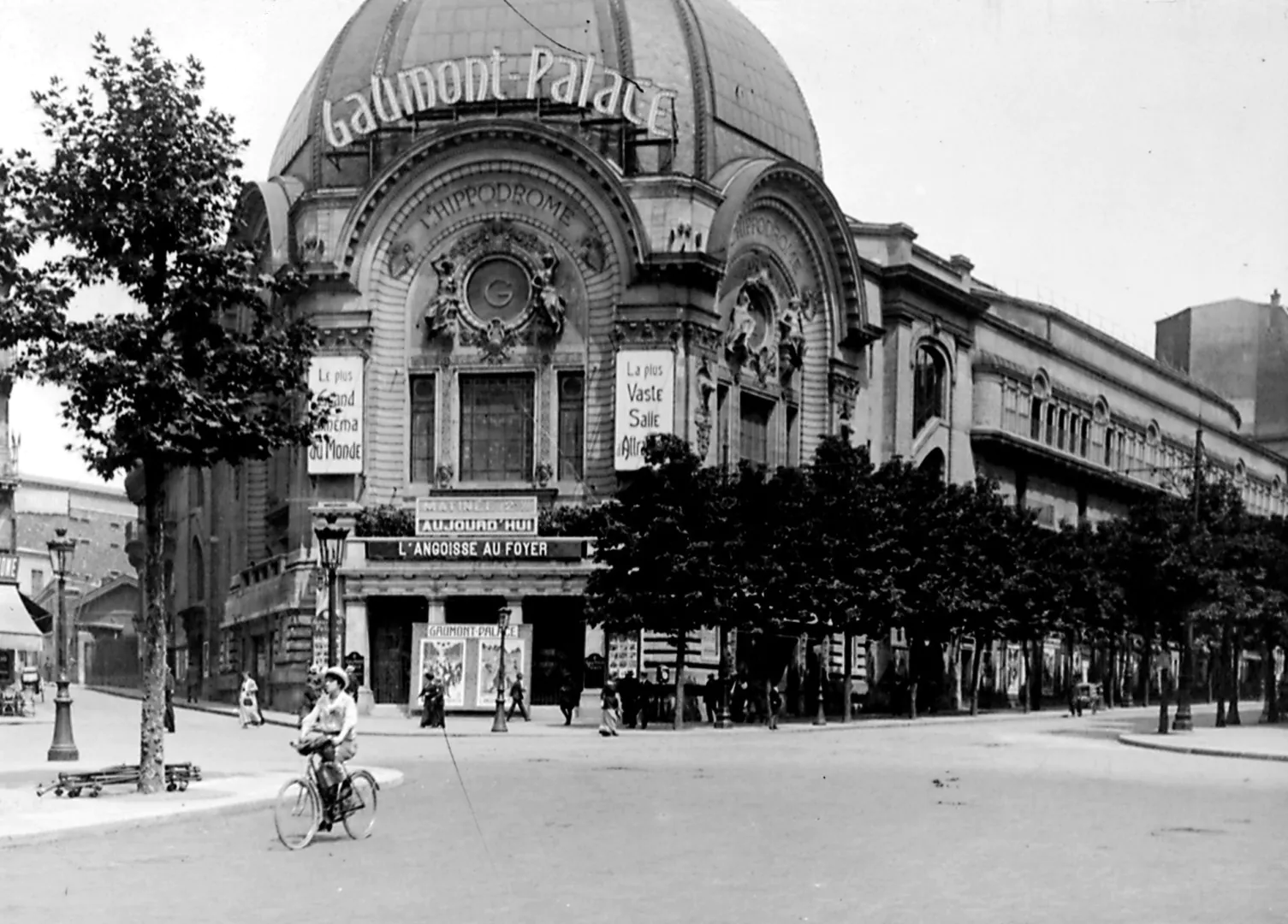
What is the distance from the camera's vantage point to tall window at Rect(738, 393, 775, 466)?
6425 centimetres

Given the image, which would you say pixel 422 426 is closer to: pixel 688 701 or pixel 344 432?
pixel 344 432

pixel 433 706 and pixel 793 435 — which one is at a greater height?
pixel 793 435

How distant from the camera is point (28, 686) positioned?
59750mm

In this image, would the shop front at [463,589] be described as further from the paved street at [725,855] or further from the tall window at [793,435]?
the paved street at [725,855]

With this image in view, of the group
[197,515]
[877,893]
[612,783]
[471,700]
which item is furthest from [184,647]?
[877,893]

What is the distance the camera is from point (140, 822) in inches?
773

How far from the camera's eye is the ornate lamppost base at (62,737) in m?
30.4

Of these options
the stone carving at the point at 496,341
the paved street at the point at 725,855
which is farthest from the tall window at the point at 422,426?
the paved street at the point at 725,855

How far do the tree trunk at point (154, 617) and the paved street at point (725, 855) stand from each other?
2747 mm

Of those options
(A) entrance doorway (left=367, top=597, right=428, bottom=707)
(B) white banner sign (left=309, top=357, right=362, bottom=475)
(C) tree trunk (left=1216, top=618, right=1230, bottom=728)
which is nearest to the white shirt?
(C) tree trunk (left=1216, top=618, right=1230, bottom=728)

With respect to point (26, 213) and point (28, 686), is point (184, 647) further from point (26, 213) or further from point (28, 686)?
point (26, 213)

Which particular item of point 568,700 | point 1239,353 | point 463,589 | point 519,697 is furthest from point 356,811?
point 1239,353

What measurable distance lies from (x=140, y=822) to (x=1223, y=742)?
92.1 feet

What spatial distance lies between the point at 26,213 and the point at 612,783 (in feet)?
37.4
